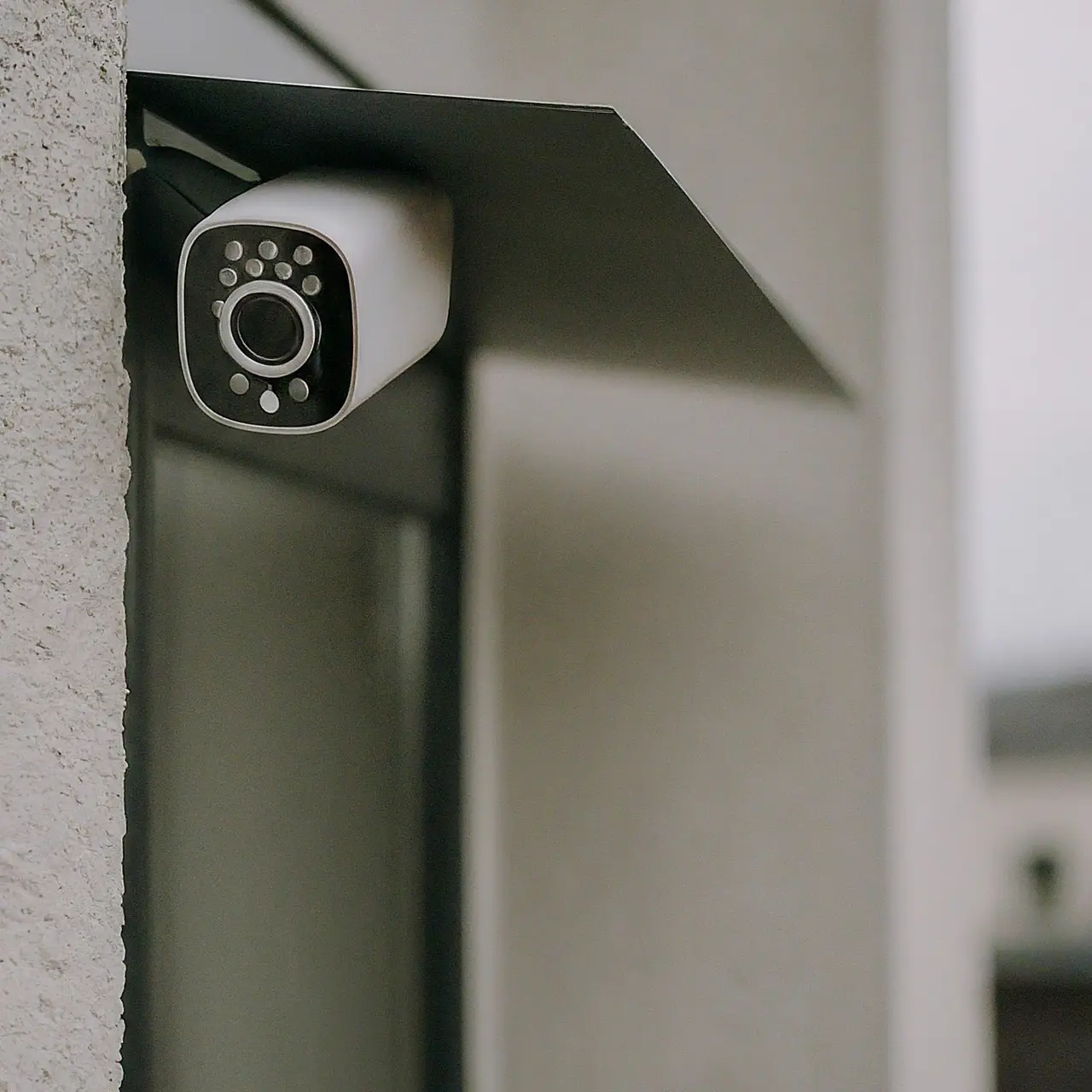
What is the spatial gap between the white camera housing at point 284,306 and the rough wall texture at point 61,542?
2.5 inches

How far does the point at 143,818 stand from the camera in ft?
2.11

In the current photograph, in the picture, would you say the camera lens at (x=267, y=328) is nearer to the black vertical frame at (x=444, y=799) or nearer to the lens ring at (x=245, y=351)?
the lens ring at (x=245, y=351)

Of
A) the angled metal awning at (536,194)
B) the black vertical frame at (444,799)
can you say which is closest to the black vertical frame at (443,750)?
the black vertical frame at (444,799)

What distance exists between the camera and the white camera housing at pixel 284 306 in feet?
1.81

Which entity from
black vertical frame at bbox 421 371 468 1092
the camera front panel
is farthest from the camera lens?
black vertical frame at bbox 421 371 468 1092

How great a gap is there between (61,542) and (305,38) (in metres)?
0.49

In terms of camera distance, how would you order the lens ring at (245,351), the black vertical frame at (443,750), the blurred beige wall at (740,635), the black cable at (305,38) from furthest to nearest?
the blurred beige wall at (740,635) < the black vertical frame at (443,750) < the black cable at (305,38) < the lens ring at (245,351)

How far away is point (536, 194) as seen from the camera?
0.63 meters

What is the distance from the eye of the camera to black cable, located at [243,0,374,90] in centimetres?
83

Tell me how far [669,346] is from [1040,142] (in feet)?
2.76

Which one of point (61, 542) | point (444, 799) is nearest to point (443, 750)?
point (444, 799)

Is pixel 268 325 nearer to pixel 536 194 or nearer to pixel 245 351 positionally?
pixel 245 351

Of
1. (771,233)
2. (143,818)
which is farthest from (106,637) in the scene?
(771,233)

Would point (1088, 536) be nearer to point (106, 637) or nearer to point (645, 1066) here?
point (645, 1066)
